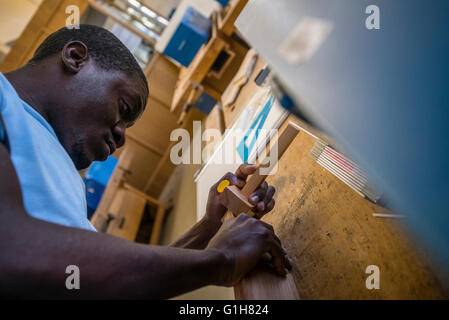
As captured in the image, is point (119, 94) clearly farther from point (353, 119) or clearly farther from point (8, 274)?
point (353, 119)

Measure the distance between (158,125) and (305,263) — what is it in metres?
2.75

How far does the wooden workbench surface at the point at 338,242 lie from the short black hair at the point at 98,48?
642mm

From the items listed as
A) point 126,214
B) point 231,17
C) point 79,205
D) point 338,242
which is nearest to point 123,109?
point 79,205

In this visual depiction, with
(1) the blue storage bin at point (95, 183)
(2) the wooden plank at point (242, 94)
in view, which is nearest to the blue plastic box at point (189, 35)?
(2) the wooden plank at point (242, 94)

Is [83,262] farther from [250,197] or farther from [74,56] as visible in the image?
[74,56]

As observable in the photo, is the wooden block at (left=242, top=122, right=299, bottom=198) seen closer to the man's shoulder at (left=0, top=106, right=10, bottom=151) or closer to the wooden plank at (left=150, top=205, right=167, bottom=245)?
the man's shoulder at (left=0, top=106, right=10, bottom=151)

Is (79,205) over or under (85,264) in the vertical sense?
under

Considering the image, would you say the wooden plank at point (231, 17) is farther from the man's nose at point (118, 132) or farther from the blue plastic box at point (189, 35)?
the man's nose at point (118, 132)

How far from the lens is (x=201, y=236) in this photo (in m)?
0.94

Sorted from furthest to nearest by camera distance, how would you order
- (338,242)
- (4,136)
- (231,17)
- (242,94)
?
(231,17)
(242,94)
(338,242)
(4,136)

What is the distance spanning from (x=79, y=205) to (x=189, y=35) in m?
1.96

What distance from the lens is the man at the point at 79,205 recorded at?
1.35 ft
